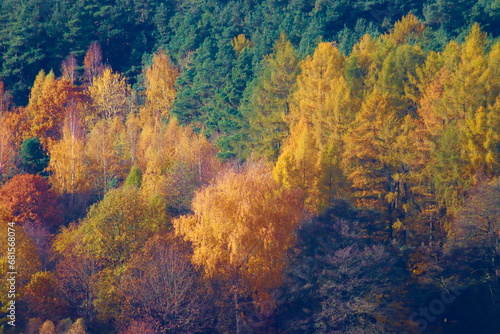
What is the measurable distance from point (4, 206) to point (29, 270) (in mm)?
7544

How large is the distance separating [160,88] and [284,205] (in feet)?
107

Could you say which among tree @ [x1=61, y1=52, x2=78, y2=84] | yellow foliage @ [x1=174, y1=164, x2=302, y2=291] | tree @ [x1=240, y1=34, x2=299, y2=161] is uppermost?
tree @ [x1=61, y1=52, x2=78, y2=84]

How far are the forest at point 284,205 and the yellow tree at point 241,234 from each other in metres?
0.07

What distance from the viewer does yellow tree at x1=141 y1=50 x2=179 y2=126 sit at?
197 ft

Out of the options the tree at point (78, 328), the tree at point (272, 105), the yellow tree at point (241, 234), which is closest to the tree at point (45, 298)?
the tree at point (78, 328)

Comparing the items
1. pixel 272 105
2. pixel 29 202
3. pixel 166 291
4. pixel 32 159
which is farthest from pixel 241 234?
pixel 32 159

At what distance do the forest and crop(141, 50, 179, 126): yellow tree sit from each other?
225 inches

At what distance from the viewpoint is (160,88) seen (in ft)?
204

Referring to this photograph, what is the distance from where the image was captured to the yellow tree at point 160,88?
59.9 metres

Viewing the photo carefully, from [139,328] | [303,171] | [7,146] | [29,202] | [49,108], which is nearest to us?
[139,328]

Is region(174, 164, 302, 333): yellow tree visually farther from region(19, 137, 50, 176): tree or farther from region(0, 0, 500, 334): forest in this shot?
region(19, 137, 50, 176): tree

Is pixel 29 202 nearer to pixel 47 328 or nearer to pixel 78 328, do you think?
pixel 47 328

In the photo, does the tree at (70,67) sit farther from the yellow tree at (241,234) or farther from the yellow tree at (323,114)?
the yellow tree at (241,234)

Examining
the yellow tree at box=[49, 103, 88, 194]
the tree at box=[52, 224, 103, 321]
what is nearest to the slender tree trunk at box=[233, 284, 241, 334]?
the tree at box=[52, 224, 103, 321]
